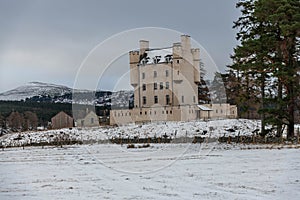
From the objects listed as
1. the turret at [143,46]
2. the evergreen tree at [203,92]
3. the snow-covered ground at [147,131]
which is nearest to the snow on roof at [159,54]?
the turret at [143,46]

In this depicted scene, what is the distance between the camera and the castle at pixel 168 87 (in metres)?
55.1

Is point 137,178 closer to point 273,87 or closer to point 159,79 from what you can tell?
point 273,87

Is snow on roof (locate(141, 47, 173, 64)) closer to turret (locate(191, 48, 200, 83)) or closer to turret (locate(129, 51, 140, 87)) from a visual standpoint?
turret (locate(129, 51, 140, 87))

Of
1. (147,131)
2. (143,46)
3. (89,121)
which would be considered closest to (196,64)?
(143,46)

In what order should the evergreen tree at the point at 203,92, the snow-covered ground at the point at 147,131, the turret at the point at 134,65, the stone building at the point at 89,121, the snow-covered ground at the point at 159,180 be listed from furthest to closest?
1. the evergreen tree at the point at 203,92
2. the turret at the point at 134,65
3. the stone building at the point at 89,121
4. the snow-covered ground at the point at 147,131
5. the snow-covered ground at the point at 159,180

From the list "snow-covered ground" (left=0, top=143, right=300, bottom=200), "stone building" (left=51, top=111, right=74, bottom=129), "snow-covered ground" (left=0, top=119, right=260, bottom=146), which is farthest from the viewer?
"stone building" (left=51, top=111, right=74, bottom=129)

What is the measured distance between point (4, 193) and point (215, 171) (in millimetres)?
7176

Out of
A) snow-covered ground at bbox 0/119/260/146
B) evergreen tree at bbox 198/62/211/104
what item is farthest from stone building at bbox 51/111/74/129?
evergreen tree at bbox 198/62/211/104

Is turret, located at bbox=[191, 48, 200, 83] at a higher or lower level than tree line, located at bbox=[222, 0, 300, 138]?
higher

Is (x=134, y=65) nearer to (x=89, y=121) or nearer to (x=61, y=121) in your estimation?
(x=61, y=121)

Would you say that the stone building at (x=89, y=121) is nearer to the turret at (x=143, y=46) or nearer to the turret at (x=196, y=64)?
the turret at (x=143, y=46)

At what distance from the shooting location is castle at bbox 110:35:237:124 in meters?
55.1

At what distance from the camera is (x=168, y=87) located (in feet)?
192

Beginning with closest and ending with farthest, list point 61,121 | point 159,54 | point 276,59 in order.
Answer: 1. point 276,59
2. point 159,54
3. point 61,121
